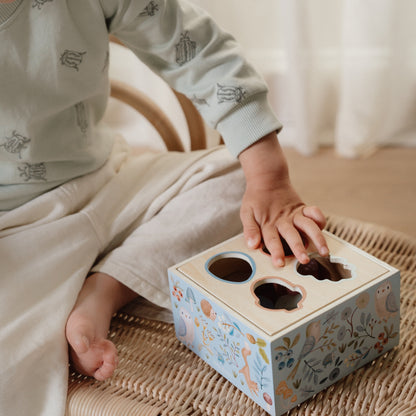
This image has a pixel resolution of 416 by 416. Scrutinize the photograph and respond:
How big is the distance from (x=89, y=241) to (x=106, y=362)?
18cm

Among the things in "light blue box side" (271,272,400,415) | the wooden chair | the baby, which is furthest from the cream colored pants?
"light blue box side" (271,272,400,415)

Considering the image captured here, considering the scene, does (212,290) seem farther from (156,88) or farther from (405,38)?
(405,38)

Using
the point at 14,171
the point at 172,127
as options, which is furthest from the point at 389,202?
the point at 14,171

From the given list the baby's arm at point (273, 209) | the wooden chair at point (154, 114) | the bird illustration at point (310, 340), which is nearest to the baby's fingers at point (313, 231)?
the baby's arm at point (273, 209)

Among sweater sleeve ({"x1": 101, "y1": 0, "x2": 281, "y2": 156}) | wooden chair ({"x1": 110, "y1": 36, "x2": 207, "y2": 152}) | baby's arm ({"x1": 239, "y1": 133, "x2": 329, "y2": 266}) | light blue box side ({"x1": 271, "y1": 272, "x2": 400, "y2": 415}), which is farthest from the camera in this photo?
wooden chair ({"x1": 110, "y1": 36, "x2": 207, "y2": 152})

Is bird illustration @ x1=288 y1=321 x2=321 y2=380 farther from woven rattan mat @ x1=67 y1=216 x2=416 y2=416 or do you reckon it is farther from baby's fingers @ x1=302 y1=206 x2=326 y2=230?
baby's fingers @ x1=302 y1=206 x2=326 y2=230

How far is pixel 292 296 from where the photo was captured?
71 cm

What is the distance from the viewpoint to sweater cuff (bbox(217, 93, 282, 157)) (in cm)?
85

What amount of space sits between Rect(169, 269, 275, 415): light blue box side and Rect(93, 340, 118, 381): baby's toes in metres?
0.09

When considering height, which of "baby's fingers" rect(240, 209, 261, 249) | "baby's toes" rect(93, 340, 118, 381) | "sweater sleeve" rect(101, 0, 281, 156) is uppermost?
"sweater sleeve" rect(101, 0, 281, 156)

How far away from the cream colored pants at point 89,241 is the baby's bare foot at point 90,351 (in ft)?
0.06

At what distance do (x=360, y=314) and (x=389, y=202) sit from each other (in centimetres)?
77

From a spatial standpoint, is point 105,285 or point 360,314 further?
point 105,285

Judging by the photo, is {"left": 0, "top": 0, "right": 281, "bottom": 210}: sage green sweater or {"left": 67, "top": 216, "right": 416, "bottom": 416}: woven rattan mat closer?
{"left": 67, "top": 216, "right": 416, "bottom": 416}: woven rattan mat
